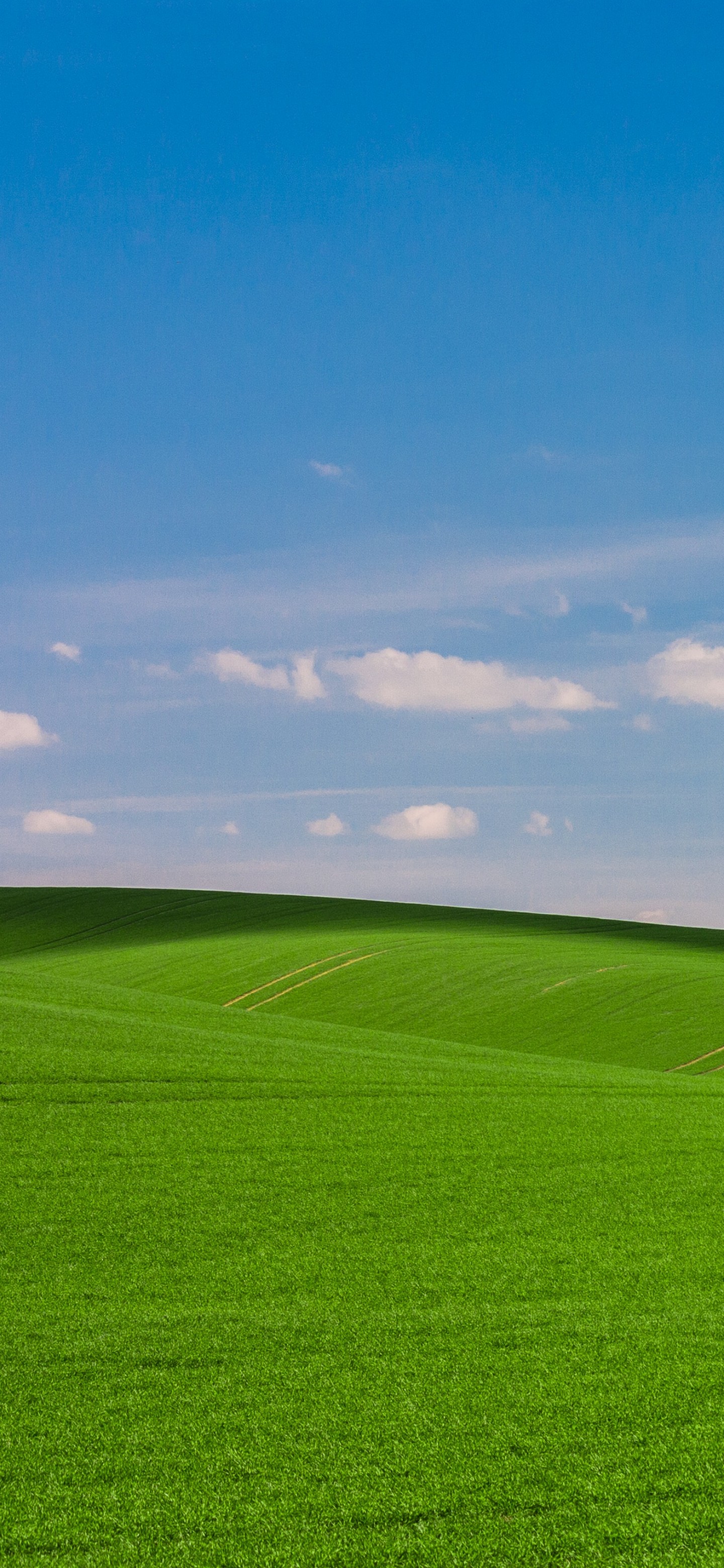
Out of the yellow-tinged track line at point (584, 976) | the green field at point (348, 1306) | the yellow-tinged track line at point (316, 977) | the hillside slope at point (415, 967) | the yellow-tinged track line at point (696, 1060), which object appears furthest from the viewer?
the yellow-tinged track line at point (316, 977)

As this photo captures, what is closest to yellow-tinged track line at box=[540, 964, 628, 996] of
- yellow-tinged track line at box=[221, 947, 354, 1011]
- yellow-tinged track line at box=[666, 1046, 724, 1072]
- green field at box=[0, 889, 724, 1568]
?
yellow-tinged track line at box=[666, 1046, 724, 1072]

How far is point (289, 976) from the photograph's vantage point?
35031 millimetres

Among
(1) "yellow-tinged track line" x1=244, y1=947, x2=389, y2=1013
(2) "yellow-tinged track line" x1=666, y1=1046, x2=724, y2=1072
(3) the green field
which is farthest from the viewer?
(1) "yellow-tinged track line" x1=244, y1=947, x2=389, y2=1013

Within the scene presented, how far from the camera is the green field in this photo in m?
4.44

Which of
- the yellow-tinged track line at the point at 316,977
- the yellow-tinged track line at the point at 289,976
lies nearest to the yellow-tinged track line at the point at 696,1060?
the yellow-tinged track line at the point at 316,977

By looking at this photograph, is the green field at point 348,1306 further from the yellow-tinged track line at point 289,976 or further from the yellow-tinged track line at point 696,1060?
the yellow-tinged track line at point 289,976

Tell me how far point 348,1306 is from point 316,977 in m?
28.3

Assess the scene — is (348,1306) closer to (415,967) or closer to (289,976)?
(415,967)

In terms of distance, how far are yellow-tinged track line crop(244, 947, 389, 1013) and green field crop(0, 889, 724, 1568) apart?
17206 millimetres

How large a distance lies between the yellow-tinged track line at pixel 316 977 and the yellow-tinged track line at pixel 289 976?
52 cm

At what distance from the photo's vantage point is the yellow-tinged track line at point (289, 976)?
32.8 m

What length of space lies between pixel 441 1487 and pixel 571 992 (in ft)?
86.9

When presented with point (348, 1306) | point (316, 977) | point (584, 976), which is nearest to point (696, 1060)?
point (584, 976)

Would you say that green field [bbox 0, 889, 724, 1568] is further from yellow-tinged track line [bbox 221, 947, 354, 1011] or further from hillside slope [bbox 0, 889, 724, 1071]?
yellow-tinged track line [bbox 221, 947, 354, 1011]
